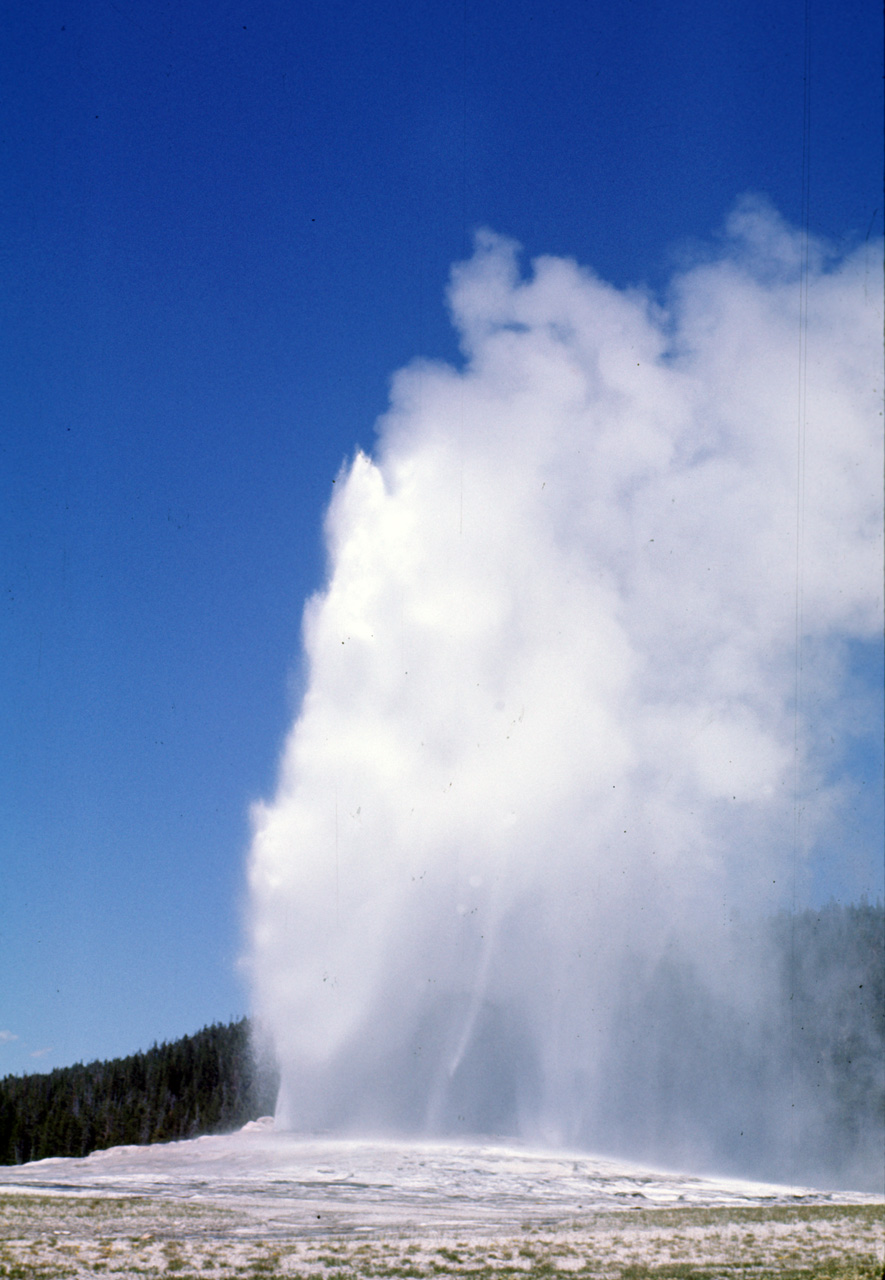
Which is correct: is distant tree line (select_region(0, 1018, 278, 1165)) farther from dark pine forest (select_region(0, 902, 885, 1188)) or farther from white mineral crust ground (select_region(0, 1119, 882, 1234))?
white mineral crust ground (select_region(0, 1119, 882, 1234))

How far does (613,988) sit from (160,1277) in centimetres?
8079

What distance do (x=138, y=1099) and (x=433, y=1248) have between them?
114172 mm

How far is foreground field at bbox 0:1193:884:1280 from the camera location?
25641 mm

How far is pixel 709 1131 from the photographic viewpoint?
9444cm

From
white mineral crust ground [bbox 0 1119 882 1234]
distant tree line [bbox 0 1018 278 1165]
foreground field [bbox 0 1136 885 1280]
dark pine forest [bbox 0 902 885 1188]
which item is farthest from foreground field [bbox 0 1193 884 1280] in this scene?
distant tree line [bbox 0 1018 278 1165]

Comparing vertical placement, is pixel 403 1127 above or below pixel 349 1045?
below

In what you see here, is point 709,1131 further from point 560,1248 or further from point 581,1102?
point 560,1248

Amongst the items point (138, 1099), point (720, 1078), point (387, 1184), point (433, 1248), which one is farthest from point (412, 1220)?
point (138, 1099)

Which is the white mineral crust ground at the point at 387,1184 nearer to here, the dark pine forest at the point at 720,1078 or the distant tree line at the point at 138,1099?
the dark pine forest at the point at 720,1078

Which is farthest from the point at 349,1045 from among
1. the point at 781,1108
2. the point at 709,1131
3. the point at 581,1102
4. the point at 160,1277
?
the point at 160,1277

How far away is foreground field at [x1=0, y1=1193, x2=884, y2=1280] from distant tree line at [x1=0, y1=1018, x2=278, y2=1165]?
9303 cm

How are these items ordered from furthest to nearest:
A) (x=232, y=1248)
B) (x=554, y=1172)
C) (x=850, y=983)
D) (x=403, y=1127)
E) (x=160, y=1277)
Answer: (x=850, y=983) → (x=403, y=1127) → (x=554, y=1172) → (x=232, y=1248) → (x=160, y=1277)

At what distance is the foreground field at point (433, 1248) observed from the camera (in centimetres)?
2564

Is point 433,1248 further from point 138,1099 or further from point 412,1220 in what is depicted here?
point 138,1099
